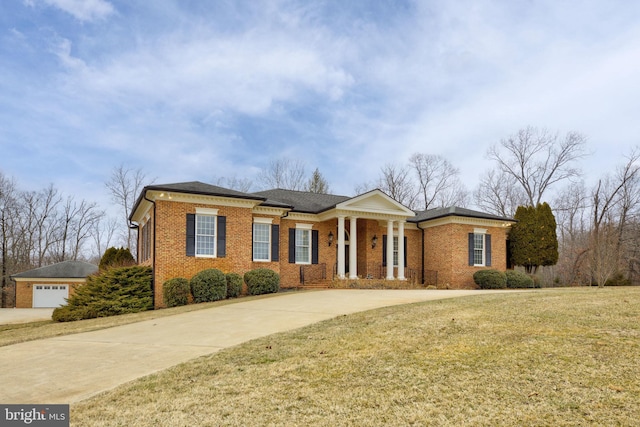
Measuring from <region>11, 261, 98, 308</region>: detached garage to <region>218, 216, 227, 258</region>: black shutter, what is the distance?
17.5 metres

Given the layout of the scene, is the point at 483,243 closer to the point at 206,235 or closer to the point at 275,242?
the point at 275,242

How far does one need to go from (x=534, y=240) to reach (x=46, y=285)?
32273 millimetres

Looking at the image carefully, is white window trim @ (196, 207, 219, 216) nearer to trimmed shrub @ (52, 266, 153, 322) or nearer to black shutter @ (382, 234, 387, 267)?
trimmed shrub @ (52, 266, 153, 322)

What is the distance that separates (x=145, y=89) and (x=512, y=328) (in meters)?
23.0

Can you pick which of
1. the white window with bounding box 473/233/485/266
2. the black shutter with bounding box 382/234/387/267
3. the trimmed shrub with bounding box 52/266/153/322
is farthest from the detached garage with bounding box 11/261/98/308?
the white window with bounding box 473/233/485/266

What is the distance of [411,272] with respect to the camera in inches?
984

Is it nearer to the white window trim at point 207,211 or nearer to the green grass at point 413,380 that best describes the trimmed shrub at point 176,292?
the white window trim at point 207,211

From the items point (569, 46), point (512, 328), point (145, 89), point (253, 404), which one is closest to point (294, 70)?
point (145, 89)

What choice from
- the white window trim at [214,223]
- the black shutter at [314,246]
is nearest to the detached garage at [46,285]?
the white window trim at [214,223]

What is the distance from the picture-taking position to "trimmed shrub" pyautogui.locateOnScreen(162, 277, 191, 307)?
16.4 m

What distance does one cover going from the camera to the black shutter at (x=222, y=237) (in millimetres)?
18233

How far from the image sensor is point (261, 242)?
2011 cm

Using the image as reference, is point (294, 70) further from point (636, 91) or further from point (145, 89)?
point (636, 91)

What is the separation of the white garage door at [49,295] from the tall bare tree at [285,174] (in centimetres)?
1993
